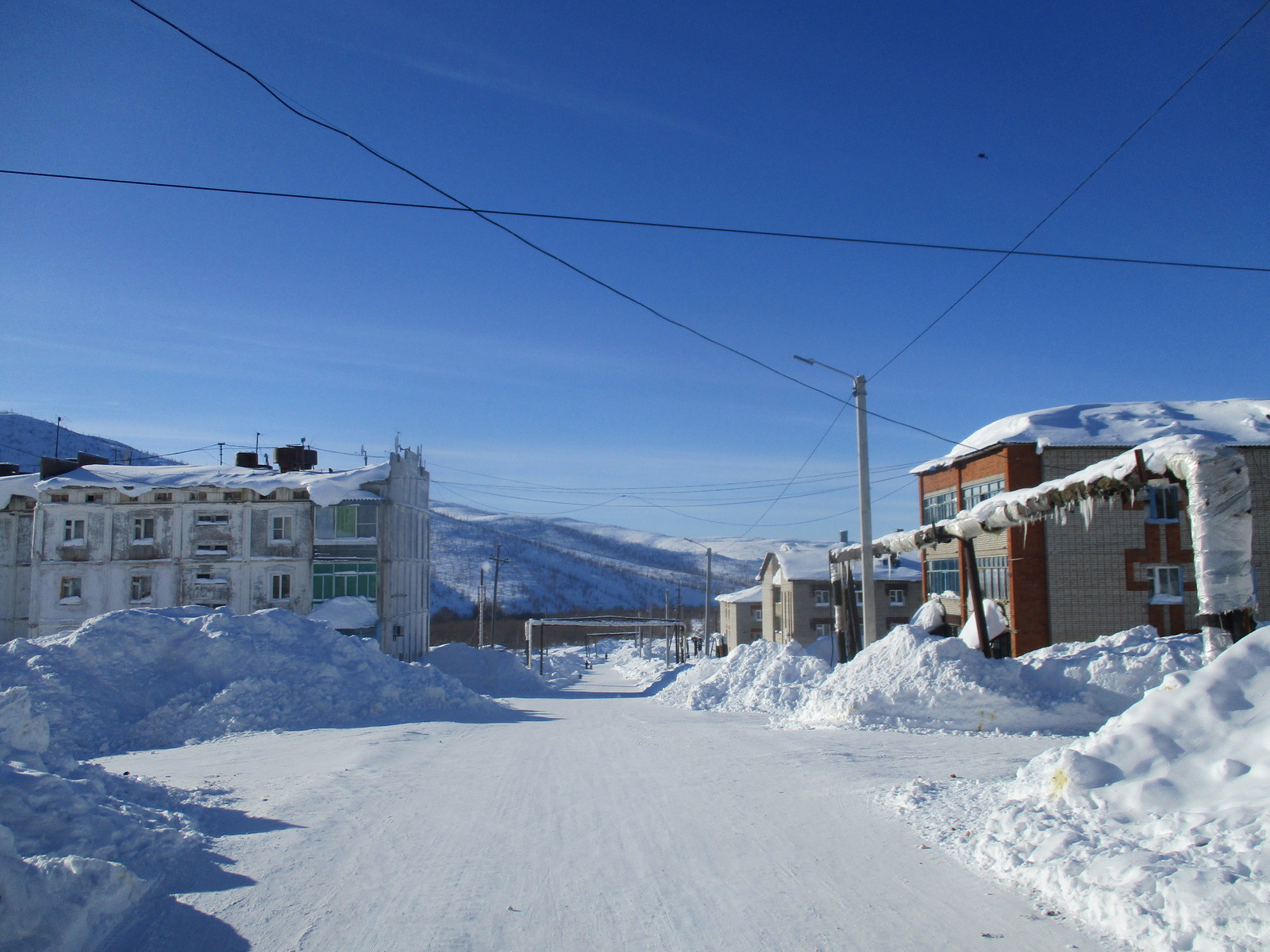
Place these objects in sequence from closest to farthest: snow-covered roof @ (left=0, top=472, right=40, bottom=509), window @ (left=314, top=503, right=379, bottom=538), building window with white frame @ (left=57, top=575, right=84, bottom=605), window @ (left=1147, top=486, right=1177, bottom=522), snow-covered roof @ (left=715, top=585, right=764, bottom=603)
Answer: window @ (left=1147, top=486, right=1177, bottom=522) < building window with white frame @ (left=57, top=575, right=84, bottom=605) < window @ (left=314, top=503, right=379, bottom=538) < snow-covered roof @ (left=0, top=472, right=40, bottom=509) < snow-covered roof @ (left=715, top=585, right=764, bottom=603)

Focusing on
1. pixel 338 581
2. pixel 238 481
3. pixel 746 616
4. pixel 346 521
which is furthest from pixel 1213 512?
pixel 746 616

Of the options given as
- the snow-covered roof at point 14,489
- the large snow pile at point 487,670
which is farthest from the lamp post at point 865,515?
the snow-covered roof at point 14,489

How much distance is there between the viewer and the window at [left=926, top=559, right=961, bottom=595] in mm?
37656

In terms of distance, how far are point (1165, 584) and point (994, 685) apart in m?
22.5

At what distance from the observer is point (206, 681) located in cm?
1731

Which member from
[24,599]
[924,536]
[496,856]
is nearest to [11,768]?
[496,856]

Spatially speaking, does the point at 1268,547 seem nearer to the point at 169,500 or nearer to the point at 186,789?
the point at 186,789

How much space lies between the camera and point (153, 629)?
18000mm

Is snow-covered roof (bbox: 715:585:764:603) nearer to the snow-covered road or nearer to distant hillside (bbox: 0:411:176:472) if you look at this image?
the snow-covered road

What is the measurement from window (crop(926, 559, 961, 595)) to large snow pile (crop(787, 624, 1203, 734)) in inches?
863

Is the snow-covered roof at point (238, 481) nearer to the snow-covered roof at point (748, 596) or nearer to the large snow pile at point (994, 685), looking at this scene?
the large snow pile at point (994, 685)

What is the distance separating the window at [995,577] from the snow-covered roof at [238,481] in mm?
26962

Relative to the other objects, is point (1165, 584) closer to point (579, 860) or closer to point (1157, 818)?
point (1157, 818)

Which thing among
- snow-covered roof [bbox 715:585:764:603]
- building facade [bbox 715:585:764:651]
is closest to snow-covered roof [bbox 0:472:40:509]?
snow-covered roof [bbox 715:585:764:603]
